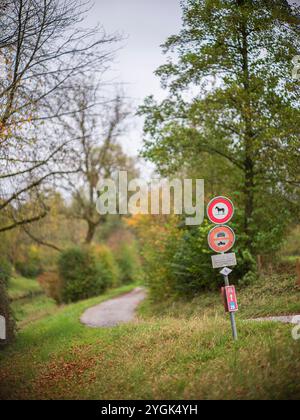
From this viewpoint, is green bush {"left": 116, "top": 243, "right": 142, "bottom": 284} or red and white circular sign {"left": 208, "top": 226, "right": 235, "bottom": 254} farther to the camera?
green bush {"left": 116, "top": 243, "right": 142, "bottom": 284}

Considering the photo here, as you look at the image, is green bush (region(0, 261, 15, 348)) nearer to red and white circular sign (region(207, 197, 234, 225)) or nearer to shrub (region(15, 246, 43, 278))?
red and white circular sign (region(207, 197, 234, 225))

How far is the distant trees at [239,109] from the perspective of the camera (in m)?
13.6

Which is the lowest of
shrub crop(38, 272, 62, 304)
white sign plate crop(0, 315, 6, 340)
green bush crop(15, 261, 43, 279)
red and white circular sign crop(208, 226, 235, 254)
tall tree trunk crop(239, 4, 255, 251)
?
green bush crop(15, 261, 43, 279)

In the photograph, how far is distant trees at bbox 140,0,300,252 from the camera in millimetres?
13641

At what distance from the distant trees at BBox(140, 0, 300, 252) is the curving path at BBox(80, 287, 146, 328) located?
6.05 meters

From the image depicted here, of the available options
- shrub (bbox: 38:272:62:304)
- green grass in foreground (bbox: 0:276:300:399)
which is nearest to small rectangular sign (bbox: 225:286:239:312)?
green grass in foreground (bbox: 0:276:300:399)

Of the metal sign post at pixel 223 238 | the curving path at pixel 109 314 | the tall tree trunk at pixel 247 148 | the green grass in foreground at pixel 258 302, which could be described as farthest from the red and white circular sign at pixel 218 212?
the curving path at pixel 109 314

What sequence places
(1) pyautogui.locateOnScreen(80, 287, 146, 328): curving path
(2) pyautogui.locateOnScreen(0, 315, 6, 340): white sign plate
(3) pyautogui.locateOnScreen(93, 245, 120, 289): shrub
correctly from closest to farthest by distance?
(2) pyautogui.locateOnScreen(0, 315, 6, 340): white sign plate, (1) pyautogui.locateOnScreen(80, 287, 146, 328): curving path, (3) pyautogui.locateOnScreen(93, 245, 120, 289): shrub

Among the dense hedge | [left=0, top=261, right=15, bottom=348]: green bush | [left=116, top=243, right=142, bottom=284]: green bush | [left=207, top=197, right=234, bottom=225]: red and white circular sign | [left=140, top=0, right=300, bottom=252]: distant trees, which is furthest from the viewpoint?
[left=116, top=243, right=142, bottom=284]: green bush

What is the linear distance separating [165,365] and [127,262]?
29.9 meters

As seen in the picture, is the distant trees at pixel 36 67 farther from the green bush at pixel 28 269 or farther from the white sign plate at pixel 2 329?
the green bush at pixel 28 269

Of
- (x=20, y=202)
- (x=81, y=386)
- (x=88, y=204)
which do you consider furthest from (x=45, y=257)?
(x=81, y=386)

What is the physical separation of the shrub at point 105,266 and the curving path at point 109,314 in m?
5.07

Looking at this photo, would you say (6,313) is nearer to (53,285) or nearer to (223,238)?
(223,238)
